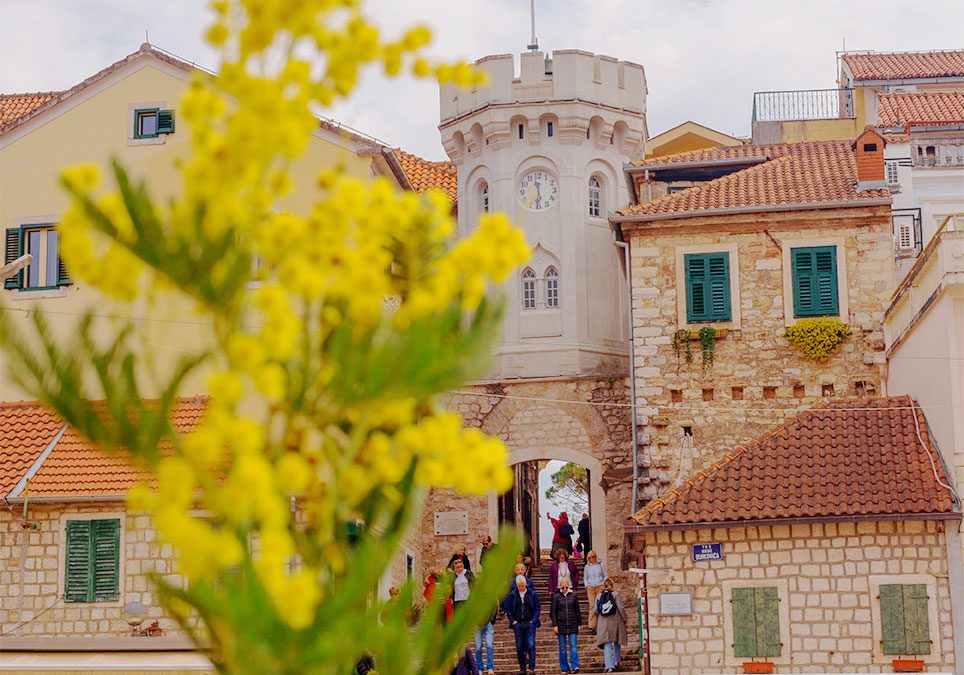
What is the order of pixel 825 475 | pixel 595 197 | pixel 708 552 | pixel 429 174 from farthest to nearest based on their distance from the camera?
1. pixel 429 174
2. pixel 595 197
3. pixel 825 475
4. pixel 708 552

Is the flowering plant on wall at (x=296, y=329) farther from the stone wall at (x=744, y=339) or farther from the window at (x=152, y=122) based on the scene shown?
the stone wall at (x=744, y=339)

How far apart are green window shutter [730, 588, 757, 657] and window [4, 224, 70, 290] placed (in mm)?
12922

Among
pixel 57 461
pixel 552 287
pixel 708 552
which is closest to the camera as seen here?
pixel 708 552

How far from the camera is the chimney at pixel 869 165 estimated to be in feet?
101

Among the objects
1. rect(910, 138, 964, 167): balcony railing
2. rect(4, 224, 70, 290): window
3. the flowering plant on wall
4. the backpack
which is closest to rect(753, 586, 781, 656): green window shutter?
the backpack

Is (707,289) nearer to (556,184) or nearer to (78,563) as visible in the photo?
(556,184)

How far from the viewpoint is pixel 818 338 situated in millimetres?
30141

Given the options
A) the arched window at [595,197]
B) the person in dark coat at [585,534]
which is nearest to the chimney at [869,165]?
the arched window at [595,197]

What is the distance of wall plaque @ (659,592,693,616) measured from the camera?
78.9ft

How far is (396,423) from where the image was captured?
6281mm

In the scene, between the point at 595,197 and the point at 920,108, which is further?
the point at 920,108

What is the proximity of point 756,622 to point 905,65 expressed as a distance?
1150 inches

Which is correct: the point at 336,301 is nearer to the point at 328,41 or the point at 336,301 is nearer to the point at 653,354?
the point at 328,41

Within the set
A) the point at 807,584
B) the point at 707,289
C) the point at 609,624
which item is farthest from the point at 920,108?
the point at 609,624
